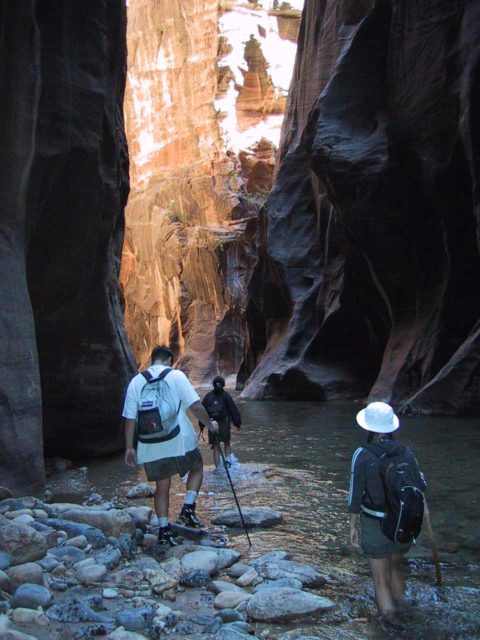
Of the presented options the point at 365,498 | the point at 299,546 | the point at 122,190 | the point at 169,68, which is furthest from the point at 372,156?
the point at 169,68

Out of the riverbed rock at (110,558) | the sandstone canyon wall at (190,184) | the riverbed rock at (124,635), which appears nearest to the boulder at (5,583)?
the riverbed rock at (110,558)

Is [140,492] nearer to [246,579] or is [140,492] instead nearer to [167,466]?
[167,466]

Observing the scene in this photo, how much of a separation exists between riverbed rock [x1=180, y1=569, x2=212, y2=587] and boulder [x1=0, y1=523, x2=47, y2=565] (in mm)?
999

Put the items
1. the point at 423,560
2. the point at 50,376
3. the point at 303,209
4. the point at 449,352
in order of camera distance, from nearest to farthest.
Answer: the point at 423,560
the point at 50,376
the point at 449,352
the point at 303,209

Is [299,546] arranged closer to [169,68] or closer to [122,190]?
[122,190]

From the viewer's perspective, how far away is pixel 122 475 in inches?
390

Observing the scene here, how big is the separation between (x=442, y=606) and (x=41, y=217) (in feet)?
26.1

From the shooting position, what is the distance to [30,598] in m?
3.89

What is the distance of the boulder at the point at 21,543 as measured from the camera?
4.50 metres

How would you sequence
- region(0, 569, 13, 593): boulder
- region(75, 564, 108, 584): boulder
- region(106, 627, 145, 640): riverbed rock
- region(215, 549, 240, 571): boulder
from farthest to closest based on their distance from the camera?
region(215, 549, 240, 571): boulder < region(75, 564, 108, 584): boulder < region(0, 569, 13, 593): boulder < region(106, 627, 145, 640): riverbed rock

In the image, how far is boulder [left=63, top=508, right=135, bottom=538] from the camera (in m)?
5.53

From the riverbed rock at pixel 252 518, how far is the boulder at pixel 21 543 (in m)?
2.26

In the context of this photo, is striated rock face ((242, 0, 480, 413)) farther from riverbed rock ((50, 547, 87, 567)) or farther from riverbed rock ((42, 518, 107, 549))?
riverbed rock ((50, 547, 87, 567))

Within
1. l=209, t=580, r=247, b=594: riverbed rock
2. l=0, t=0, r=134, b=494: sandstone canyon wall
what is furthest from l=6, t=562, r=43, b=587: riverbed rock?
l=0, t=0, r=134, b=494: sandstone canyon wall
